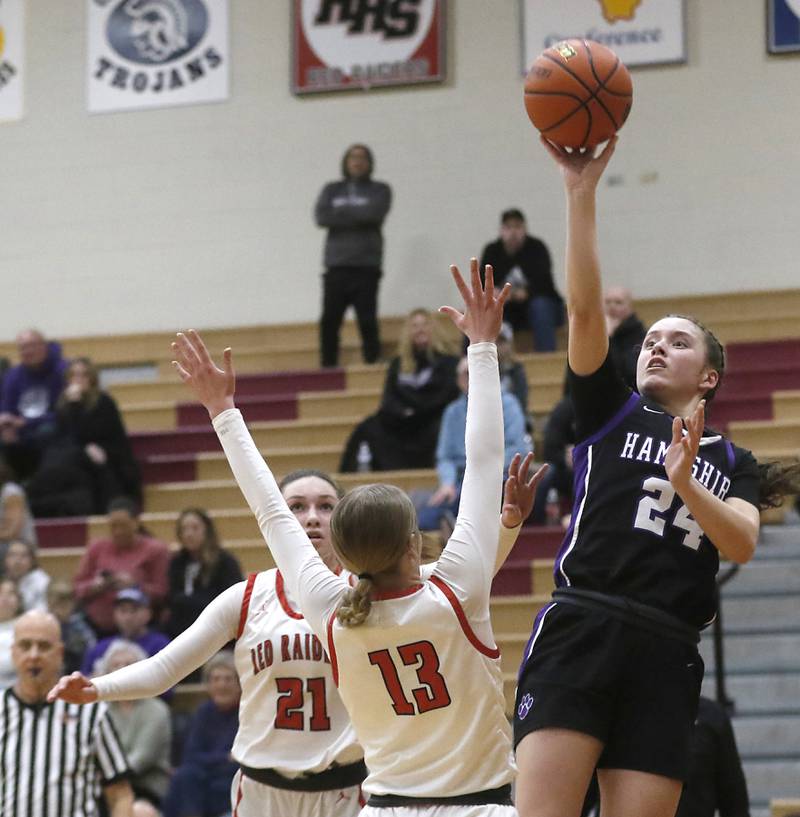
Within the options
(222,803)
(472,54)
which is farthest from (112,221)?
(222,803)

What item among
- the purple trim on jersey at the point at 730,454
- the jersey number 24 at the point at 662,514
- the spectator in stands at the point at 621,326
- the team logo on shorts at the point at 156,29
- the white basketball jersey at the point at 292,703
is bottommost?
the white basketball jersey at the point at 292,703

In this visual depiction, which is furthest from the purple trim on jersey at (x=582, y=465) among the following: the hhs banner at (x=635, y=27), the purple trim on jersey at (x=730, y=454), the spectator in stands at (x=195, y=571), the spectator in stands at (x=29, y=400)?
the hhs banner at (x=635, y=27)

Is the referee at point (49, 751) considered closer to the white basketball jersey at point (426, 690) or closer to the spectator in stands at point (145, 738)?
the spectator in stands at point (145, 738)

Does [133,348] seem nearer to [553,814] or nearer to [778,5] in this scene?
[778,5]

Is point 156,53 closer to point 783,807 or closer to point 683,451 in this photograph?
point 783,807

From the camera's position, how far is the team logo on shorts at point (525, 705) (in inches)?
141

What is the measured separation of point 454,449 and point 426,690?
18.7ft

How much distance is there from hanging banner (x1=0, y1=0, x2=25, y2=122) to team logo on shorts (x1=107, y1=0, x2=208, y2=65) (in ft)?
2.72

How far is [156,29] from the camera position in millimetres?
12875

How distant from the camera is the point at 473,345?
3449 millimetres

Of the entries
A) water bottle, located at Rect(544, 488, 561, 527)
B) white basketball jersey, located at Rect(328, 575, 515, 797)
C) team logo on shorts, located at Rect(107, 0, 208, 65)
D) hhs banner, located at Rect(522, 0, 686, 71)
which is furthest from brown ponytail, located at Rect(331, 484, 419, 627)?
team logo on shorts, located at Rect(107, 0, 208, 65)

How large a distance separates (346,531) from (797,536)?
5.71 metres

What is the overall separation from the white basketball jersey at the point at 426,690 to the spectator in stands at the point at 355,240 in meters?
7.94

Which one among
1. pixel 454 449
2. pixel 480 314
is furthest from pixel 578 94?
pixel 454 449
